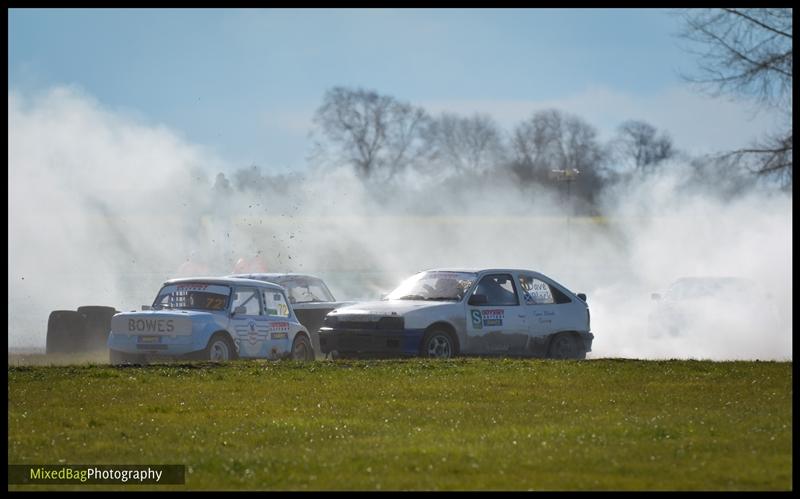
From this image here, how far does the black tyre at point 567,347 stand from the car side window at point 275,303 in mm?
3949

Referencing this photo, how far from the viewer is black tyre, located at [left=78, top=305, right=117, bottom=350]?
22641mm

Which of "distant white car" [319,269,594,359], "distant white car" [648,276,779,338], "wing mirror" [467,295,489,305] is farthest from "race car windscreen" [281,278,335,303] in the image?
"distant white car" [648,276,779,338]

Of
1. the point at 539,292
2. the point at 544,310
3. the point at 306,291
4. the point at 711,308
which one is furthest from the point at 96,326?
the point at 711,308

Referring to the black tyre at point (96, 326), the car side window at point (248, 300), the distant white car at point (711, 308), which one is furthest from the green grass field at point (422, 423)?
the distant white car at point (711, 308)

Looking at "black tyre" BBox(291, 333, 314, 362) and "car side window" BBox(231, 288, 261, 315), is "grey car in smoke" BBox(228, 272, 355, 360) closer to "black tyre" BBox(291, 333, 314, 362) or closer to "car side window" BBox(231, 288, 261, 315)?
"black tyre" BBox(291, 333, 314, 362)

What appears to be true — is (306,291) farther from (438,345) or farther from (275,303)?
(438,345)

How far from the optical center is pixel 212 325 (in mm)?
18688

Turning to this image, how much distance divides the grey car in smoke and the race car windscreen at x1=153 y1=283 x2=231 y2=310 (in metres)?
3.17

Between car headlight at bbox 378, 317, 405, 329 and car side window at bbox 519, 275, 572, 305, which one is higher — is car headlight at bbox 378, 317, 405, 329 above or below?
below

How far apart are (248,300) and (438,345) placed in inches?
111

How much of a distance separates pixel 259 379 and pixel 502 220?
144ft

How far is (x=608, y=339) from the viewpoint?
26.2m
